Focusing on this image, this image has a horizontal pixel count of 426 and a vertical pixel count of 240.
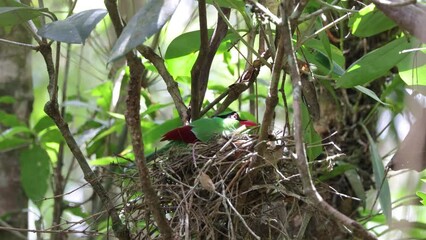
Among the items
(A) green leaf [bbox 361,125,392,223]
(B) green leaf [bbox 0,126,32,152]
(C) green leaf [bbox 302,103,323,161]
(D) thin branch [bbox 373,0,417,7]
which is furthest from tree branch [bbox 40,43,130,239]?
(B) green leaf [bbox 0,126,32,152]

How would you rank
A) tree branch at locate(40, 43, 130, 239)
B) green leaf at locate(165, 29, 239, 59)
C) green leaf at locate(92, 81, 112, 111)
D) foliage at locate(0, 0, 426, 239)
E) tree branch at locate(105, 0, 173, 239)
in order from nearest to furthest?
tree branch at locate(105, 0, 173, 239) < foliage at locate(0, 0, 426, 239) < tree branch at locate(40, 43, 130, 239) < green leaf at locate(165, 29, 239, 59) < green leaf at locate(92, 81, 112, 111)

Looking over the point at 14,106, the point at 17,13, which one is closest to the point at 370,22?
the point at 17,13

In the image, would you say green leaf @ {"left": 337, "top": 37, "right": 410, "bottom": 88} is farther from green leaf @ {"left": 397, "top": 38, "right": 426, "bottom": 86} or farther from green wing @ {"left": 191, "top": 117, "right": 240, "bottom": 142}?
green wing @ {"left": 191, "top": 117, "right": 240, "bottom": 142}

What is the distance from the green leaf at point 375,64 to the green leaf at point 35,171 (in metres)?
1.15

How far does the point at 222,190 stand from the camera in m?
1.00

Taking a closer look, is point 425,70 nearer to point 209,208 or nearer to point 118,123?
point 209,208

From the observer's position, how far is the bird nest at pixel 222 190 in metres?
1.01

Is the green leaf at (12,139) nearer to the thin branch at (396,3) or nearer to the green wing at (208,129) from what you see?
the green wing at (208,129)

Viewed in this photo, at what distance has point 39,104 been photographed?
3834 mm

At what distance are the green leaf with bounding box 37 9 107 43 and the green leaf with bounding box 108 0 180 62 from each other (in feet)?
0.34

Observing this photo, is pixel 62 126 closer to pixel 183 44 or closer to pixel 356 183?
pixel 183 44

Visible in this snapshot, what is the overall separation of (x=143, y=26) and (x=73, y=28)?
0.17 m

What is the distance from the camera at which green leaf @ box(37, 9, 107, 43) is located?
893mm

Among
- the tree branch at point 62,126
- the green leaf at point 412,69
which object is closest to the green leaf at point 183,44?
the tree branch at point 62,126
